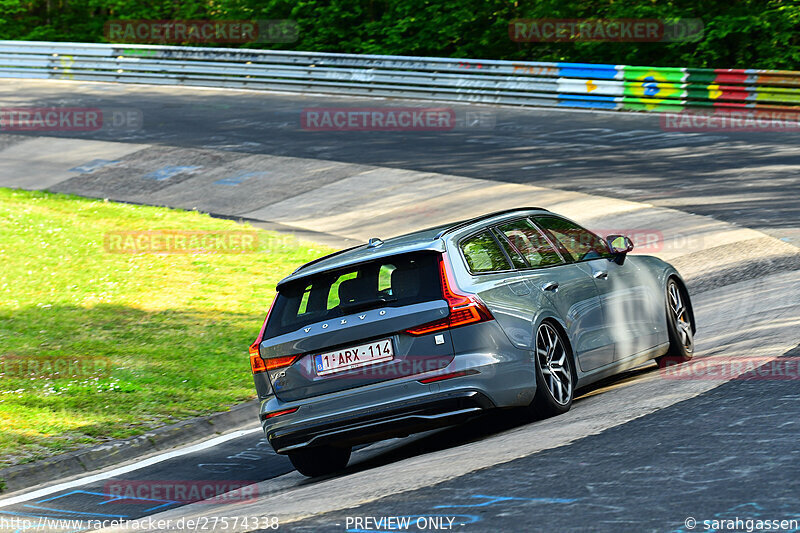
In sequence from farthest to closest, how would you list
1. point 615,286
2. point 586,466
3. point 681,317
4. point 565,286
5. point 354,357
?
point 681,317, point 615,286, point 565,286, point 354,357, point 586,466

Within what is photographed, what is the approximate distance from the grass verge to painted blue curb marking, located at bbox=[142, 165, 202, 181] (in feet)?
9.73

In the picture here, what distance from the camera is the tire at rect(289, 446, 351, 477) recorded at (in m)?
7.60

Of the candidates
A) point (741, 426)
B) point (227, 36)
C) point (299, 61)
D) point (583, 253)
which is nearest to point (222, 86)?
point (299, 61)

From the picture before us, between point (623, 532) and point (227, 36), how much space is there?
123ft

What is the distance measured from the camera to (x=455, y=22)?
1380 inches

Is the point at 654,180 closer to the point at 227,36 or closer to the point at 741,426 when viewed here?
the point at 741,426

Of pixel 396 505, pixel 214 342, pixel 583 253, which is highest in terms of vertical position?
pixel 583 253

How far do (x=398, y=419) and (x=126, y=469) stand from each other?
263cm

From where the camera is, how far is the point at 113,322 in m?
13.2

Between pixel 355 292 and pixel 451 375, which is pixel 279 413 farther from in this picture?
pixel 451 375

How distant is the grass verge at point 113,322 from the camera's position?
967cm

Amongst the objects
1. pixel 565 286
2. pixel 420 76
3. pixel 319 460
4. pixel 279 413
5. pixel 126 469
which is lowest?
pixel 126 469

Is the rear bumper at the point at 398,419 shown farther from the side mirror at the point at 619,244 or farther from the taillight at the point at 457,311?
the side mirror at the point at 619,244

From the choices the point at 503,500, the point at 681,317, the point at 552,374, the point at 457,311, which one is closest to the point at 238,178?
the point at 681,317
